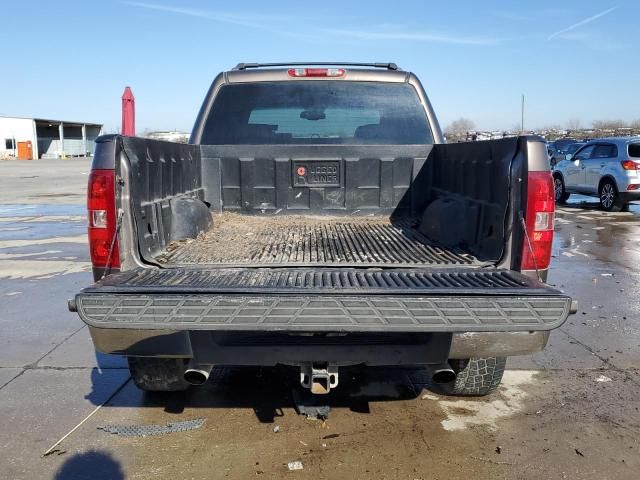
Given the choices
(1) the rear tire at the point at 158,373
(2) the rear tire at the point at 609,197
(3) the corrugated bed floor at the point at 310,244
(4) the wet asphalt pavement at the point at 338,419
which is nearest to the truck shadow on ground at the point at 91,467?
(4) the wet asphalt pavement at the point at 338,419

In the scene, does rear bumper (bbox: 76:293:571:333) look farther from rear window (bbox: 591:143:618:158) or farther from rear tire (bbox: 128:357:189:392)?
rear window (bbox: 591:143:618:158)

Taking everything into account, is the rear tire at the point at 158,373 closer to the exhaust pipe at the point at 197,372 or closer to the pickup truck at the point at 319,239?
the pickup truck at the point at 319,239

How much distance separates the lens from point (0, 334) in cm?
526

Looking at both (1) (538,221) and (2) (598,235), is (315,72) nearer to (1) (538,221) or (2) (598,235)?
(1) (538,221)

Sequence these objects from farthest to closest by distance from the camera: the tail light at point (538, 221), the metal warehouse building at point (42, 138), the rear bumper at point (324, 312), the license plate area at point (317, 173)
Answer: the metal warehouse building at point (42, 138) → the license plate area at point (317, 173) → the tail light at point (538, 221) → the rear bumper at point (324, 312)

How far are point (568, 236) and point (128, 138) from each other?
9.82 m

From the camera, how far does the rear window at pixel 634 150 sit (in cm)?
1449

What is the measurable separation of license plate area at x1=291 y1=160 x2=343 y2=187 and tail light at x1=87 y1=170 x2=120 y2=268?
6.47ft

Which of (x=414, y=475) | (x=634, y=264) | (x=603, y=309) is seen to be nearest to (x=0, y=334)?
(x=414, y=475)

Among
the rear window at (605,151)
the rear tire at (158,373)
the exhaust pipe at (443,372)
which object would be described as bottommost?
the rear tire at (158,373)

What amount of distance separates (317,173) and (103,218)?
2118mm

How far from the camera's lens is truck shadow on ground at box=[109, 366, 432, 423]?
3801mm

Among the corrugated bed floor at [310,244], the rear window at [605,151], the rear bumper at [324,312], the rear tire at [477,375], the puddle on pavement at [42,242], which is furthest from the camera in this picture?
the rear window at [605,151]

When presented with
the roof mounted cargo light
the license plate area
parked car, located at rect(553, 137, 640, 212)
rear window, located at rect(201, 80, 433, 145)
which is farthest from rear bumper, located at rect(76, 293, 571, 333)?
parked car, located at rect(553, 137, 640, 212)
